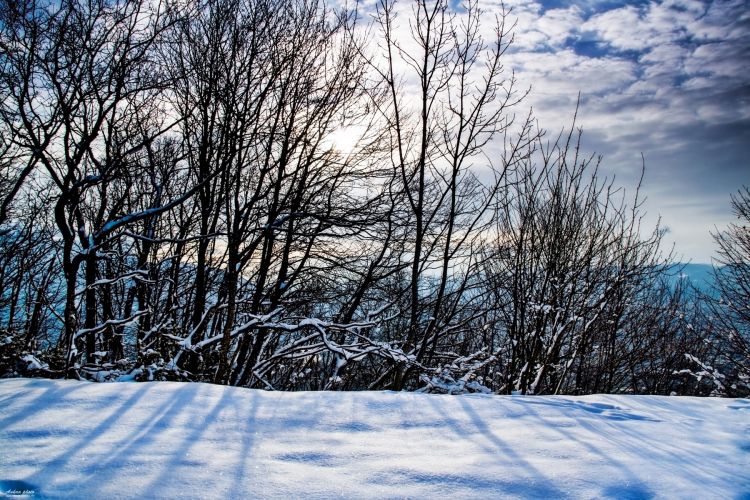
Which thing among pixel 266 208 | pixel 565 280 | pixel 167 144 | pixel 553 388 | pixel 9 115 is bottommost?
pixel 553 388

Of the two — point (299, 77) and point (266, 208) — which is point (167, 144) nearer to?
point (266, 208)

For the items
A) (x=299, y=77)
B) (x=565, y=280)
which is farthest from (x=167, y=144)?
(x=565, y=280)

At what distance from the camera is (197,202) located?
8406mm

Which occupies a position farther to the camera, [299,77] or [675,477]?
[299,77]

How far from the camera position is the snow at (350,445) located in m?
1.46

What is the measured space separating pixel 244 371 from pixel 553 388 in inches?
188

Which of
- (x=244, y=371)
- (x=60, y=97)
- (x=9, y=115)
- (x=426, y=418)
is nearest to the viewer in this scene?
(x=426, y=418)

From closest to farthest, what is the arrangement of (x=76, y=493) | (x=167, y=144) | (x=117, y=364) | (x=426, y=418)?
(x=76, y=493) < (x=426, y=418) < (x=117, y=364) < (x=167, y=144)

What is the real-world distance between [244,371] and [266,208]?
281 centimetres

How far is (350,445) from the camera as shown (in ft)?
6.11

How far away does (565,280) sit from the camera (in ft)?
19.4

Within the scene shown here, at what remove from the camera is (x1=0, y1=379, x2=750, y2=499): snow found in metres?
1.46

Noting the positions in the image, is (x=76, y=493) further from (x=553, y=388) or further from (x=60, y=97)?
(x=553, y=388)

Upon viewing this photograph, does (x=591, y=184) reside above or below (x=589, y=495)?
above
